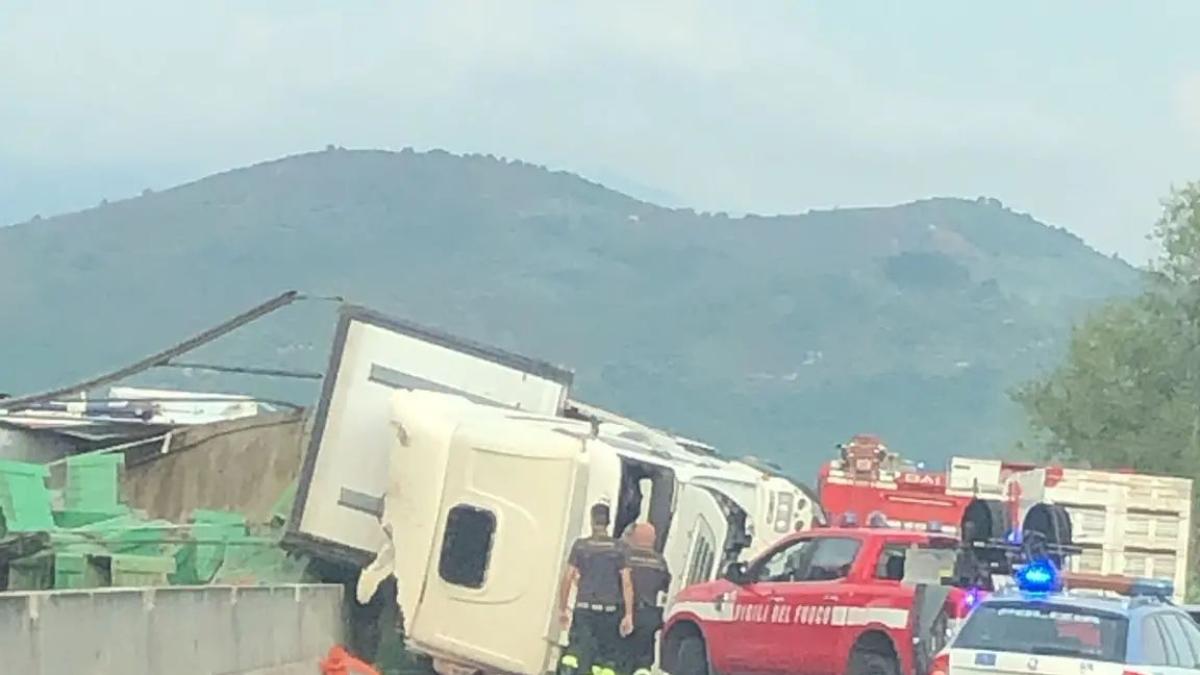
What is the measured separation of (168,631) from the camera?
44.8 feet

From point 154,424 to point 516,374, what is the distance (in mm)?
5183

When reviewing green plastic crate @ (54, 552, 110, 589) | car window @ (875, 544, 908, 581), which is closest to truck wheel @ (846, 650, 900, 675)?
car window @ (875, 544, 908, 581)

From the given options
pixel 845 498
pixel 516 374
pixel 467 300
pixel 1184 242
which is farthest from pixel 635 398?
pixel 516 374

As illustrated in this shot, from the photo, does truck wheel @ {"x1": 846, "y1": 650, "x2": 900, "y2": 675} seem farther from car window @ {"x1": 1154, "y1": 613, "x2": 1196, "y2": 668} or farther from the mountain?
the mountain

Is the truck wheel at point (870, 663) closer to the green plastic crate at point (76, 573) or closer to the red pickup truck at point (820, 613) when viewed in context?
the red pickup truck at point (820, 613)

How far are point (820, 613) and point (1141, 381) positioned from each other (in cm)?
3370

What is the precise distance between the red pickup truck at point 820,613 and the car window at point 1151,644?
4.33 metres

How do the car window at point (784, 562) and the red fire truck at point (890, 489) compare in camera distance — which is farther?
the red fire truck at point (890, 489)

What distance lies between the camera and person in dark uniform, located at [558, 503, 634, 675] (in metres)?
A: 18.9

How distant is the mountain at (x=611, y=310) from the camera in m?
144

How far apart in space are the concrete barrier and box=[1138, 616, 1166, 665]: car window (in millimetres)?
5575

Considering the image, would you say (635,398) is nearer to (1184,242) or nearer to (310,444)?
(1184,242)

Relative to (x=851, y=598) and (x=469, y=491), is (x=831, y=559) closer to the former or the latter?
(x=851, y=598)

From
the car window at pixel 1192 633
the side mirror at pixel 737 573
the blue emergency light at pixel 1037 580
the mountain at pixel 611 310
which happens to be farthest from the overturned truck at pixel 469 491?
the mountain at pixel 611 310
